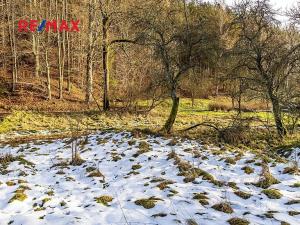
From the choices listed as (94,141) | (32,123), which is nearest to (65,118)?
(32,123)

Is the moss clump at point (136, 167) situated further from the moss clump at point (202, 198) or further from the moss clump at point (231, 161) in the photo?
the moss clump at point (202, 198)

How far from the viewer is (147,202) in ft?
20.8

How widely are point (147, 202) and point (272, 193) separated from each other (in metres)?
2.58

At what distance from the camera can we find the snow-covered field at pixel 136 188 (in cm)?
575

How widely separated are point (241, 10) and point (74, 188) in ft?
37.3

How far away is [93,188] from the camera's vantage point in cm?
770

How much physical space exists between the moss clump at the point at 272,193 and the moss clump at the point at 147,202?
2.23 metres

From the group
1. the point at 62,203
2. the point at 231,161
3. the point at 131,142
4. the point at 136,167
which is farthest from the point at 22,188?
the point at 231,161

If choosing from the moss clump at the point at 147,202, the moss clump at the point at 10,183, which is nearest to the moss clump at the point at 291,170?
the moss clump at the point at 147,202

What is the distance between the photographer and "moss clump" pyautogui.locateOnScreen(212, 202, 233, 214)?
5845mm

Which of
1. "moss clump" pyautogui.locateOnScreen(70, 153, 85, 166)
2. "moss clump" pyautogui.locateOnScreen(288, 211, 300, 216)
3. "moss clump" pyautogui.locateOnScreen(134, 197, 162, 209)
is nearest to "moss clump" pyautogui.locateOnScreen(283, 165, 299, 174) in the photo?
"moss clump" pyautogui.locateOnScreen(288, 211, 300, 216)

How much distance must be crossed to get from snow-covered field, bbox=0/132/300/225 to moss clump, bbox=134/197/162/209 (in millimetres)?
20

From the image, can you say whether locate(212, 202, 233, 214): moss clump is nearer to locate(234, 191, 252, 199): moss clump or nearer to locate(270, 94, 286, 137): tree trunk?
locate(234, 191, 252, 199): moss clump

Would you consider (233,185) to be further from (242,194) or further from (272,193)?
(272,193)
